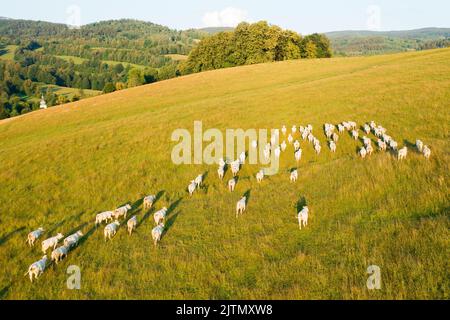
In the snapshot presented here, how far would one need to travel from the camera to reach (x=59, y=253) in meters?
11.9

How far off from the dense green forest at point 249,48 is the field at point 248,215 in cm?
6942

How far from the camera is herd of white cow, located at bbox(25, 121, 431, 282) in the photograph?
493 inches

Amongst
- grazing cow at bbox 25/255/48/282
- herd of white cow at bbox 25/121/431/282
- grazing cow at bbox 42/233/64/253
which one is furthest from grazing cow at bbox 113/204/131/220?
grazing cow at bbox 25/255/48/282

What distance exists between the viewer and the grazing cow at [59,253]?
11844 millimetres

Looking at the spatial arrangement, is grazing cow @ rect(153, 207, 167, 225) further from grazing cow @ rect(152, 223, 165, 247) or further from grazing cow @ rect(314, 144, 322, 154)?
grazing cow @ rect(314, 144, 322, 154)

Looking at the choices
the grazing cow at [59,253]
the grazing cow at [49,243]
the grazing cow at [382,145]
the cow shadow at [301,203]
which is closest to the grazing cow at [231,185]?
the cow shadow at [301,203]

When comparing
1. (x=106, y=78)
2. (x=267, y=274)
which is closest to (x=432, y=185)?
(x=267, y=274)

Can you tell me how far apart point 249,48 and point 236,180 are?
85063mm

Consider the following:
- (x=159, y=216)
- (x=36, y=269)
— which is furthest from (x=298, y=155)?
(x=36, y=269)

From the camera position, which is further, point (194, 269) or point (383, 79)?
point (383, 79)

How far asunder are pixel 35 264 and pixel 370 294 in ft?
36.8

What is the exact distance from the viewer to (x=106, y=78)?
16038cm
